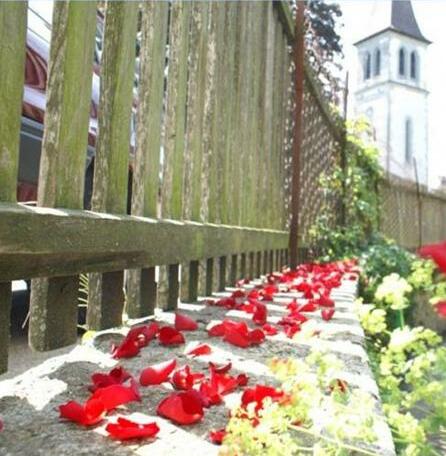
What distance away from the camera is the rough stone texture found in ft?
2.59

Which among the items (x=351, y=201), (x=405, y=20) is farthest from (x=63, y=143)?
(x=405, y=20)

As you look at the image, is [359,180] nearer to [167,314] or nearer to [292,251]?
[292,251]

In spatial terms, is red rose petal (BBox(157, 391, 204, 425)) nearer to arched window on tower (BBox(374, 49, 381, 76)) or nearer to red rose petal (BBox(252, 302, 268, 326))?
red rose petal (BBox(252, 302, 268, 326))

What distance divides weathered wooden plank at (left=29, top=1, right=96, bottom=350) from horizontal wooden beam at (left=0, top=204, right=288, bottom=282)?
5 cm

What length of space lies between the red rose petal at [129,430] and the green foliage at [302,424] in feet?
0.36

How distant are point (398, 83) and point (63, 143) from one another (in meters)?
52.6

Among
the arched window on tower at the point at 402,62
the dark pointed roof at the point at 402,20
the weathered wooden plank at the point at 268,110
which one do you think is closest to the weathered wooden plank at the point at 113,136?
the weathered wooden plank at the point at 268,110

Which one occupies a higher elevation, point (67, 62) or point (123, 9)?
point (123, 9)

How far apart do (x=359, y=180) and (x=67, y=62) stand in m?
6.21

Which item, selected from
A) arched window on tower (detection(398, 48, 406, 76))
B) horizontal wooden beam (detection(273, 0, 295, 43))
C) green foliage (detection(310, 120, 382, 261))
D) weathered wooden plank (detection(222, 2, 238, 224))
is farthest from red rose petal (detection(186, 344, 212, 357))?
arched window on tower (detection(398, 48, 406, 76))

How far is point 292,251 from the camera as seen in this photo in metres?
4.22

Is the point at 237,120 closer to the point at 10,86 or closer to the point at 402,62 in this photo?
the point at 10,86

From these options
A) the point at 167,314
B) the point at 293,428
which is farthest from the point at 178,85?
the point at 293,428

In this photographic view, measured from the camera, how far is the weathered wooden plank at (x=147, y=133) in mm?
1621
